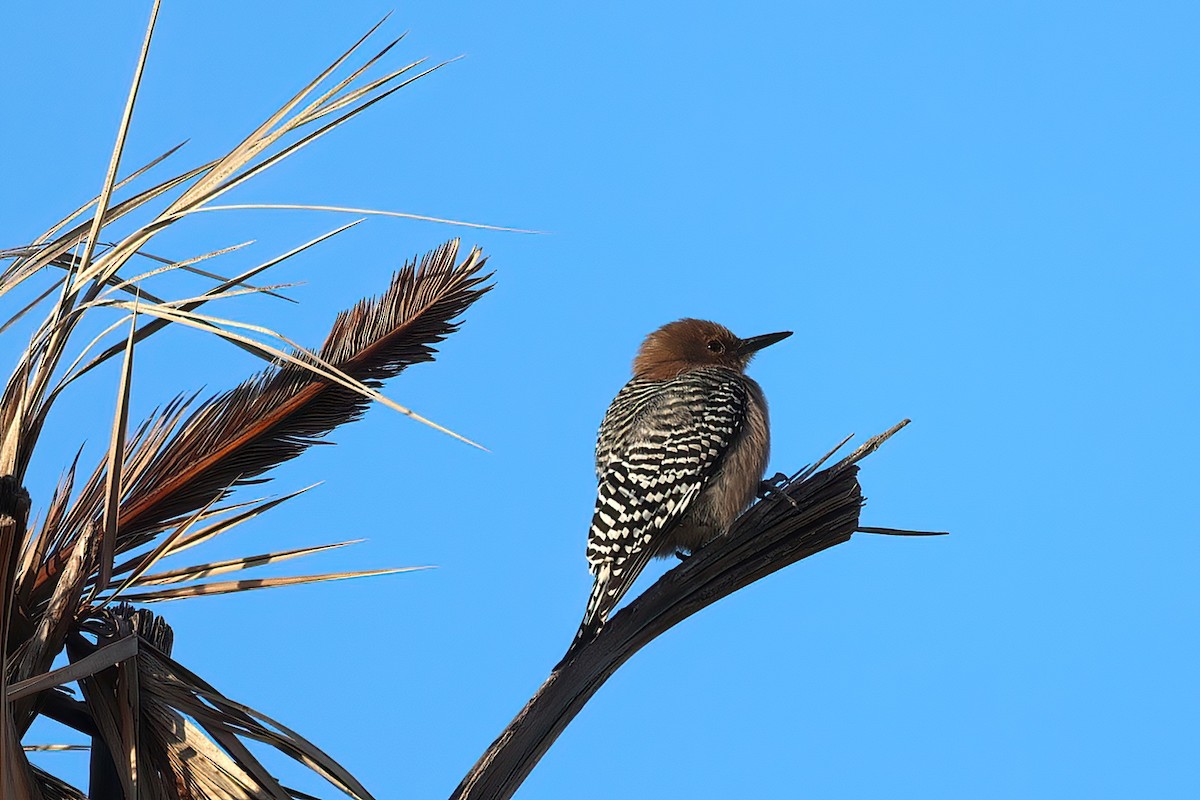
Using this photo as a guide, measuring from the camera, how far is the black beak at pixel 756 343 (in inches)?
293

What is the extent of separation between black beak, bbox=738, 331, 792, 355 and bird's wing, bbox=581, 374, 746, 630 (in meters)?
0.78

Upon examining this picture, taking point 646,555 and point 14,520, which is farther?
point 646,555

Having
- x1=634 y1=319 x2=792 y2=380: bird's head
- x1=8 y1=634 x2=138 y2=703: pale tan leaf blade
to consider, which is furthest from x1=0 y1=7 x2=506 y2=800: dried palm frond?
x1=634 y1=319 x2=792 y2=380: bird's head

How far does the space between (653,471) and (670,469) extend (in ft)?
0.26

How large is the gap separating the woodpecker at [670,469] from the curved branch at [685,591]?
1.13 feet

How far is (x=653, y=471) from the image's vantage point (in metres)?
5.97

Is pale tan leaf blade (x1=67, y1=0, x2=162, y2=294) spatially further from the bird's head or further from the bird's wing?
the bird's head

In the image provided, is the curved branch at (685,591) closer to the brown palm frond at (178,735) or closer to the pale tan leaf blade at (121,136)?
the brown palm frond at (178,735)

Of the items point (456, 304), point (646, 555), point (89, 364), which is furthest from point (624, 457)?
point (89, 364)

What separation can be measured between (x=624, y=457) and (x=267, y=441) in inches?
85.4

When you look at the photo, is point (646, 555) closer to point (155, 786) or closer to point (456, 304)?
point (456, 304)

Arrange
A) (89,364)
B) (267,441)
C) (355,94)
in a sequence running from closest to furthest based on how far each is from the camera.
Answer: (89,364)
(355,94)
(267,441)

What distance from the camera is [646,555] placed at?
574cm

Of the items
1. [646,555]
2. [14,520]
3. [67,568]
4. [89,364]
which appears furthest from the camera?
[646,555]
